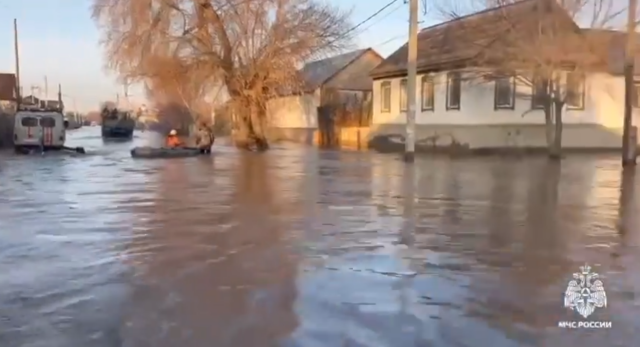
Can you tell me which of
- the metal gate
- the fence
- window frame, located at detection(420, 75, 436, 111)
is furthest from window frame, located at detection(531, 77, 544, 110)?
the metal gate

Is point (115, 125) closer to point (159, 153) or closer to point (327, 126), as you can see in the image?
point (327, 126)

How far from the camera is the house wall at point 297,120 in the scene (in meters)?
56.4

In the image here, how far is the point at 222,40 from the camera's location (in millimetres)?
37188

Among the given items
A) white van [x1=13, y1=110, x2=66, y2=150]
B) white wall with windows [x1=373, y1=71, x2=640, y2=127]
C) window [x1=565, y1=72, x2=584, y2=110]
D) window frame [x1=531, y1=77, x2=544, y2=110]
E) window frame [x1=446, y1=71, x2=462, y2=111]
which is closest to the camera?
window frame [x1=531, y1=77, x2=544, y2=110]

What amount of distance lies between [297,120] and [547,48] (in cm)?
3421

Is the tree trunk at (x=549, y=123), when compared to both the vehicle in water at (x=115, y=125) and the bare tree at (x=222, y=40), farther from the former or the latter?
the vehicle in water at (x=115, y=125)

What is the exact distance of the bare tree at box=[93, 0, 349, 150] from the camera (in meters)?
36.2

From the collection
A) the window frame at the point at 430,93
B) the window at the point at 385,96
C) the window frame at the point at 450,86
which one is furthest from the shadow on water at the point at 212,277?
the window at the point at 385,96

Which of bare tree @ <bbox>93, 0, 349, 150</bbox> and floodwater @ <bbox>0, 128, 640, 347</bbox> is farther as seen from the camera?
bare tree @ <bbox>93, 0, 349, 150</bbox>

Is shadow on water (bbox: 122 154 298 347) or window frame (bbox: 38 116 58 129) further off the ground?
window frame (bbox: 38 116 58 129)

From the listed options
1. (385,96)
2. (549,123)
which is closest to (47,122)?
(385,96)

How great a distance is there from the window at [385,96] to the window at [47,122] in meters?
21.2

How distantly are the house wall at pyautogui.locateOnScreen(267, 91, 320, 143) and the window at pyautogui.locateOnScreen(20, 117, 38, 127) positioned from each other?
71.8ft

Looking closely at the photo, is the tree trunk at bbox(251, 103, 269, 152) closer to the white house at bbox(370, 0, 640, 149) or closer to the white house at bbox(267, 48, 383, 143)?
the white house at bbox(370, 0, 640, 149)
